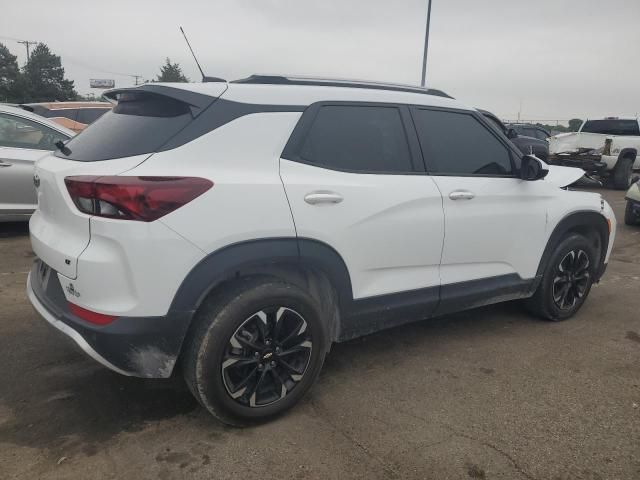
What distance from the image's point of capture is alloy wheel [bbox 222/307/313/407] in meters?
2.54

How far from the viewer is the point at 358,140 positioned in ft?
9.89

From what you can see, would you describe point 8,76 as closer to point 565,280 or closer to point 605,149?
point 605,149

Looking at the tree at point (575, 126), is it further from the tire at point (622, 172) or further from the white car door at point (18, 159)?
the white car door at point (18, 159)

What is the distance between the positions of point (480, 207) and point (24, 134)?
5626mm

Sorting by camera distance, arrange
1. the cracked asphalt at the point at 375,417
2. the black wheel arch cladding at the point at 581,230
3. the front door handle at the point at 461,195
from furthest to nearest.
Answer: the black wheel arch cladding at the point at 581,230
the front door handle at the point at 461,195
the cracked asphalt at the point at 375,417

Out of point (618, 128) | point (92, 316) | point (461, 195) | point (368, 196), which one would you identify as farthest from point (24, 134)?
point (618, 128)

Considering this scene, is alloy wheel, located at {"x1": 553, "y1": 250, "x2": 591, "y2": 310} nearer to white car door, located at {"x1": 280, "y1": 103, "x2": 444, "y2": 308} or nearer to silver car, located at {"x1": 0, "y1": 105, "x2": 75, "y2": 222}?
white car door, located at {"x1": 280, "y1": 103, "x2": 444, "y2": 308}

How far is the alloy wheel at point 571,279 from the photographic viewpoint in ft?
13.5

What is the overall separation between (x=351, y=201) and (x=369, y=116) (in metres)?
0.62

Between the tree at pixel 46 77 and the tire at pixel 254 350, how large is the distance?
72.1 m

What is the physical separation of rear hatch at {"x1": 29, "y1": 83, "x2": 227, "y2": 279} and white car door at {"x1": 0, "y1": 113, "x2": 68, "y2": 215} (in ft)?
12.6

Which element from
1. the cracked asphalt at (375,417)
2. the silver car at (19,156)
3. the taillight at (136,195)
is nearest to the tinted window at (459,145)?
the cracked asphalt at (375,417)

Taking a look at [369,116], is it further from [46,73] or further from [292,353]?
[46,73]

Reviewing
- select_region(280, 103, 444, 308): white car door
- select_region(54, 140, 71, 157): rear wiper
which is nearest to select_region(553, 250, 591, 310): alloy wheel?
select_region(280, 103, 444, 308): white car door
